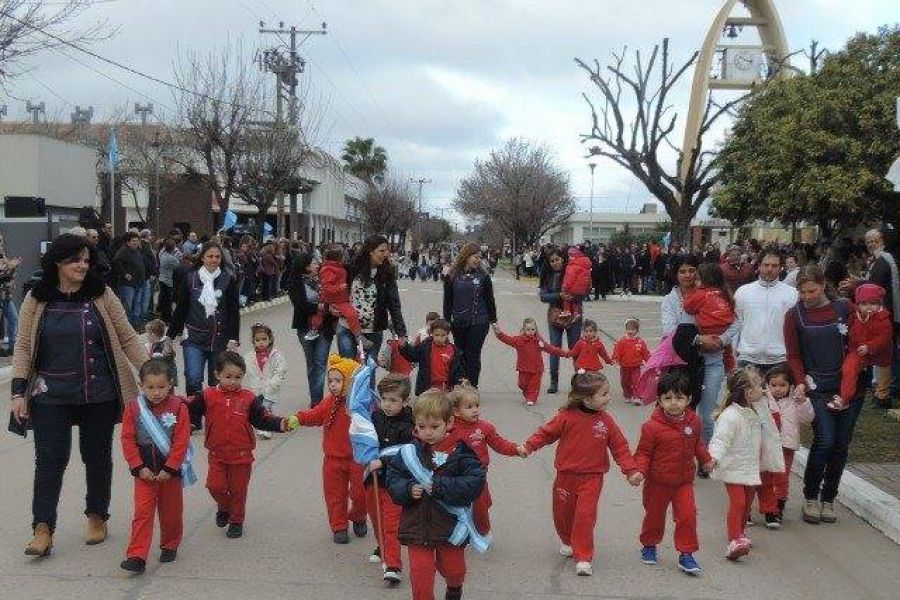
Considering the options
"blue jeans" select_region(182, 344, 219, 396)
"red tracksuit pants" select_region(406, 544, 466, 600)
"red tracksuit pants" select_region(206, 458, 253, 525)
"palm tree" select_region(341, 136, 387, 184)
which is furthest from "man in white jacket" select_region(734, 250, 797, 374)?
"palm tree" select_region(341, 136, 387, 184)

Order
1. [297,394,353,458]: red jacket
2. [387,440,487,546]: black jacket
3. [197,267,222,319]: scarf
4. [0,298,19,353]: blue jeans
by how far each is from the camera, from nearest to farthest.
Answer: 1. [387,440,487,546]: black jacket
2. [297,394,353,458]: red jacket
3. [197,267,222,319]: scarf
4. [0,298,19,353]: blue jeans

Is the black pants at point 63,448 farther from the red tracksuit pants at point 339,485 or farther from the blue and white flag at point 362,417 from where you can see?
the blue and white flag at point 362,417

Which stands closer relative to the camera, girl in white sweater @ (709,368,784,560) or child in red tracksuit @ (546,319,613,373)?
girl in white sweater @ (709,368,784,560)

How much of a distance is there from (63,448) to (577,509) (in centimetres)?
289

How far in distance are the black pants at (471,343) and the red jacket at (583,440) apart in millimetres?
4949

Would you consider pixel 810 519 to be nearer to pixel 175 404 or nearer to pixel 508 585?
pixel 508 585

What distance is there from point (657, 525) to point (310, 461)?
3434mm

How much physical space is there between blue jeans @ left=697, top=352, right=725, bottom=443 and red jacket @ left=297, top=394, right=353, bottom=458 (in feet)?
10.1

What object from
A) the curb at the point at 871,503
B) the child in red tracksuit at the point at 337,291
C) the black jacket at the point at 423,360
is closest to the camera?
the curb at the point at 871,503

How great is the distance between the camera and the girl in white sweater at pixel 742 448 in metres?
6.07

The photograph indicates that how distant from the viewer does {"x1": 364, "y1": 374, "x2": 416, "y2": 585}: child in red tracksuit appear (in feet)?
17.6

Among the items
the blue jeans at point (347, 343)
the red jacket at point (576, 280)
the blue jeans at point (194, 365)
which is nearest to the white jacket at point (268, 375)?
the blue jeans at point (194, 365)

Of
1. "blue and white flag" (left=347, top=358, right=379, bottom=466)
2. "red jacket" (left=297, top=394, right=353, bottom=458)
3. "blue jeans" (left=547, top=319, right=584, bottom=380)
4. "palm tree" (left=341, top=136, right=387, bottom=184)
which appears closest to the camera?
"blue and white flag" (left=347, top=358, right=379, bottom=466)

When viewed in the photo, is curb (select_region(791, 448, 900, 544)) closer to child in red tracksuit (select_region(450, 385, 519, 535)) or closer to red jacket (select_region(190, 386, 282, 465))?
child in red tracksuit (select_region(450, 385, 519, 535))
